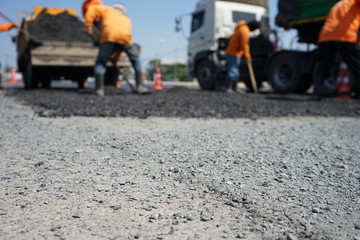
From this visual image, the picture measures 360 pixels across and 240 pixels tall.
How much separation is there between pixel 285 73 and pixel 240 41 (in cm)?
178

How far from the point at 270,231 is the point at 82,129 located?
2213mm

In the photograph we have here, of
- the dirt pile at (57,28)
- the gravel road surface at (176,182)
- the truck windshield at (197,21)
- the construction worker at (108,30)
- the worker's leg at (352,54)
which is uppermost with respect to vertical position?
the truck windshield at (197,21)

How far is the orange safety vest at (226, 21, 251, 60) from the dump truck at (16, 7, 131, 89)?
252 cm

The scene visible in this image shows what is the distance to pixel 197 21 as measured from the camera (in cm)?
1051

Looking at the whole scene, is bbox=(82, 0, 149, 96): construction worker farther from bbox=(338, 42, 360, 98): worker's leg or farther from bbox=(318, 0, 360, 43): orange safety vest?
bbox=(338, 42, 360, 98): worker's leg

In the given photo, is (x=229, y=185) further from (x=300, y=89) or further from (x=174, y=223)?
(x=300, y=89)

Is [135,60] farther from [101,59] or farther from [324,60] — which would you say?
[324,60]

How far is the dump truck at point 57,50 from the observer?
7.33 meters

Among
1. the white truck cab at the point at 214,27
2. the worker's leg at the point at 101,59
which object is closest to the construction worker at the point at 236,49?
the white truck cab at the point at 214,27

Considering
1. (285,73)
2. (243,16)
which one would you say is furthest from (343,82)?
(243,16)

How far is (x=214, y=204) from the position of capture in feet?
4.78

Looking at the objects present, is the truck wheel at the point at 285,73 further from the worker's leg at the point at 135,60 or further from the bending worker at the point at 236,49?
the worker's leg at the point at 135,60

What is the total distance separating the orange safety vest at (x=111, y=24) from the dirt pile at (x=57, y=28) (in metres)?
2.74

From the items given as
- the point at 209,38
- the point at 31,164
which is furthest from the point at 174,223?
the point at 209,38
